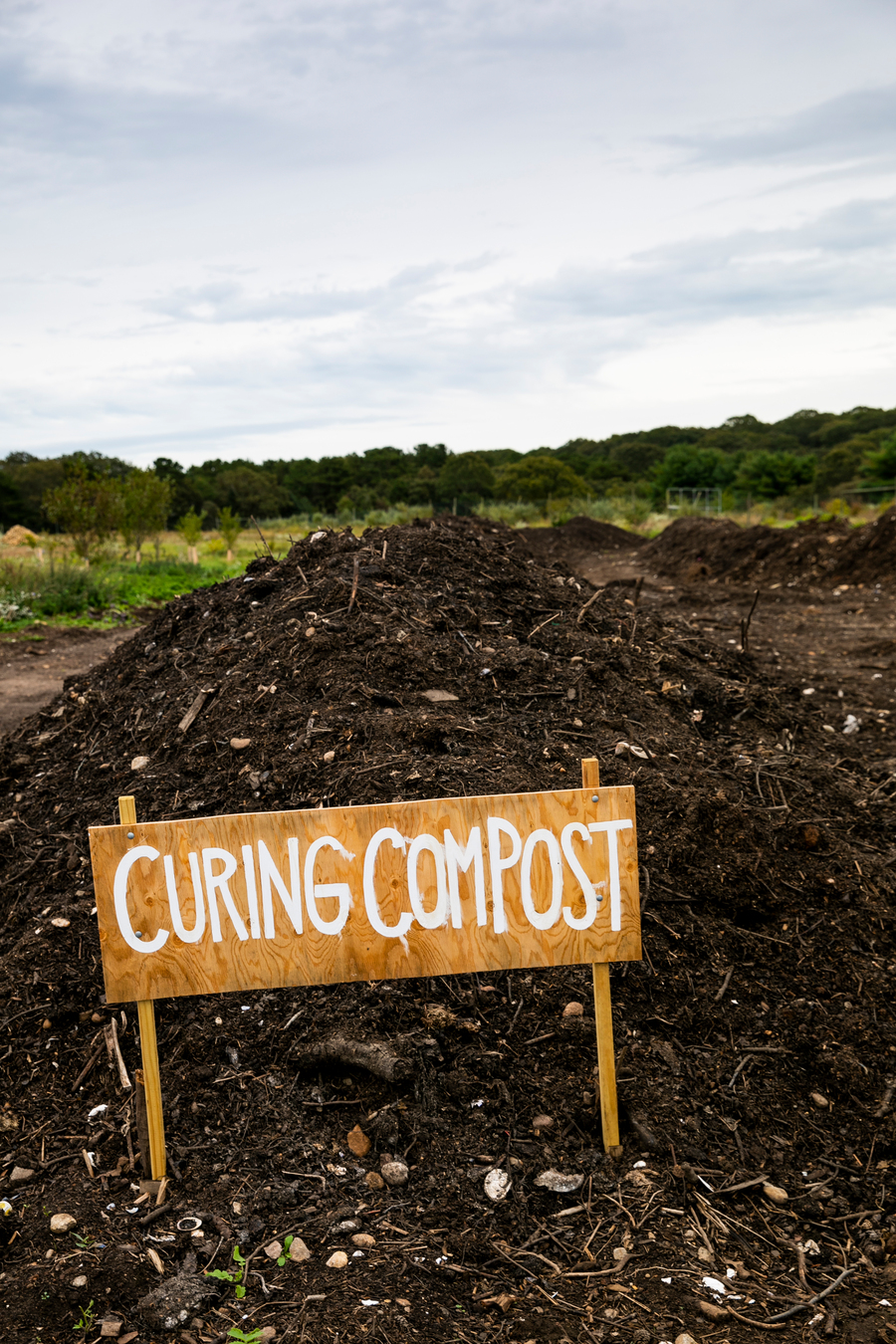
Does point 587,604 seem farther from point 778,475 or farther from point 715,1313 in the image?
point 778,475

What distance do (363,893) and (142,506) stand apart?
19960 mm

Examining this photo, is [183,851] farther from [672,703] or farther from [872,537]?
[872,537]

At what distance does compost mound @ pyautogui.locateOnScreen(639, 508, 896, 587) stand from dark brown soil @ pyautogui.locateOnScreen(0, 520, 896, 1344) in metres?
12.0

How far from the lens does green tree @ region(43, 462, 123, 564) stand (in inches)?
725

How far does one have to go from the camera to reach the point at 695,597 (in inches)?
567

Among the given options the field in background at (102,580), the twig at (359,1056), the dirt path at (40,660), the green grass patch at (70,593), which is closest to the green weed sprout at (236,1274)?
the twig at (359,1056)

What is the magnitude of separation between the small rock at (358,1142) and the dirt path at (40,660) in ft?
19.3

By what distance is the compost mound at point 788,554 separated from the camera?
15484 mm

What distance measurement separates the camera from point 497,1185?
2182mm

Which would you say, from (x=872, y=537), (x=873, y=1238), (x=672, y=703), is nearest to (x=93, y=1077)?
(x=873, y=1238)

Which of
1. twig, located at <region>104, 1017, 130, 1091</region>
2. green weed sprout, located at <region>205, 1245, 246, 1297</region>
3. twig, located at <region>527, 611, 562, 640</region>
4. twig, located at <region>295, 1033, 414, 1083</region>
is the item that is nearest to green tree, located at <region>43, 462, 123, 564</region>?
twig, located at <region>527, 611, 562, 640</region>

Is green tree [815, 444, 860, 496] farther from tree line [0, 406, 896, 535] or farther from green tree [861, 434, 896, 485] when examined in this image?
green tree [861, 434, 896, 485]

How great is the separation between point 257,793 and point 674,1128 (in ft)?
6.08

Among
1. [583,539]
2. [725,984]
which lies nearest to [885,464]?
[583,539]
